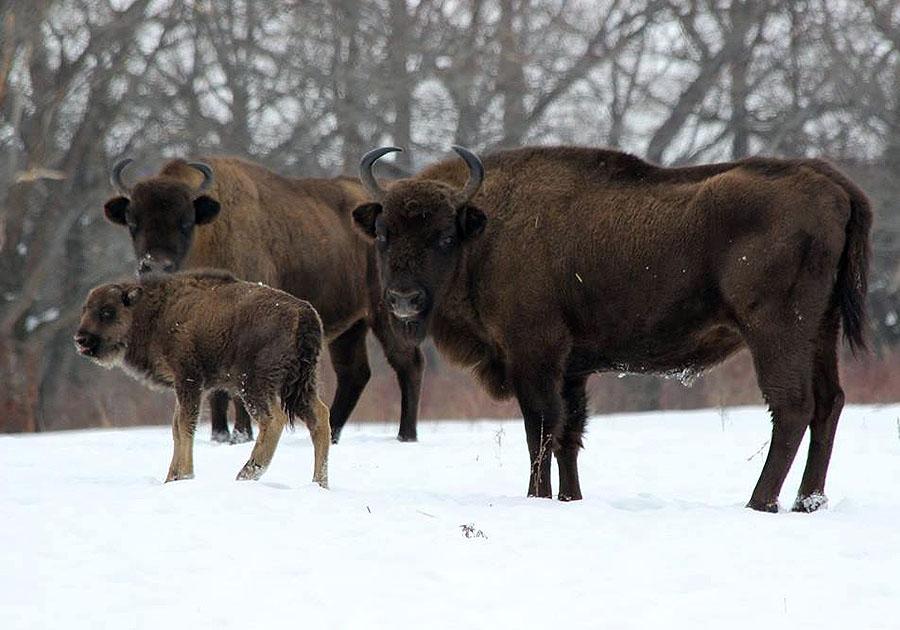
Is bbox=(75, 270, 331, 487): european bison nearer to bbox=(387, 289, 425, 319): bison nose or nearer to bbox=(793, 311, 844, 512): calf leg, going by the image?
bbox=(387, 289, 425, 319): bison nose

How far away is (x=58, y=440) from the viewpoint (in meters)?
11.7

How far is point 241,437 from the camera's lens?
11.5 metres

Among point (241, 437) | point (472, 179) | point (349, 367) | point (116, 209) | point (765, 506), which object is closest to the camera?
point (765, 506)

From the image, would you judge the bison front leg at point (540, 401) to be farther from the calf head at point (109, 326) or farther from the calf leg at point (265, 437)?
the calf head at point (109, 326)

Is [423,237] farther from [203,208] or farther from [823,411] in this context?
[203,208]

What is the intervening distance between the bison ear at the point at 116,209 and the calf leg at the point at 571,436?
4.84m

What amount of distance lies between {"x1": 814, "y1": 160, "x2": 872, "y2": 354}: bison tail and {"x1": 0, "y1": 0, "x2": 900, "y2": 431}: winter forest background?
58.4ft

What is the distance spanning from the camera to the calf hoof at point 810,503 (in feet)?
25.2

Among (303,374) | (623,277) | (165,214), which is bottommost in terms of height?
(303,374)

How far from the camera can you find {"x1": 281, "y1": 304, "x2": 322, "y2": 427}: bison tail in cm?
775

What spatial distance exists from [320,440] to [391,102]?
22415mm

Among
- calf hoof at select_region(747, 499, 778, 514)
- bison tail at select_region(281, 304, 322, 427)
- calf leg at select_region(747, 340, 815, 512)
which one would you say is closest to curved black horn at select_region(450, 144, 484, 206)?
bison tail at select_region(281, 304, 322, 427)

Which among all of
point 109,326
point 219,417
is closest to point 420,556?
point 109,326

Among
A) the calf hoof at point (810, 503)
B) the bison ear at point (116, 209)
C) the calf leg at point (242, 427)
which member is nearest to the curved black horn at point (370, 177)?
the calf hoof at point (810, 503)
